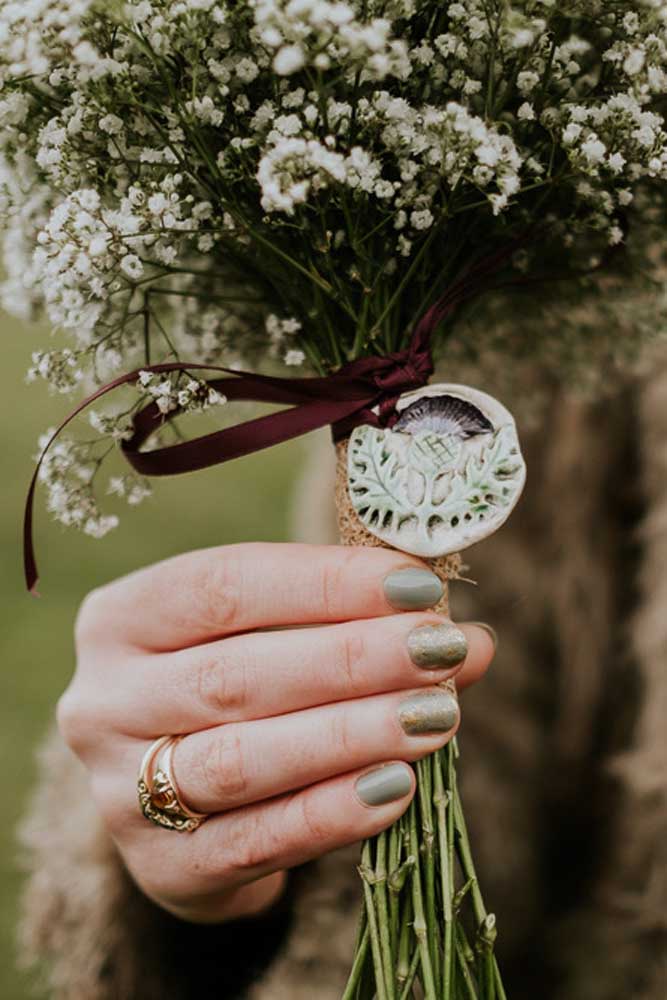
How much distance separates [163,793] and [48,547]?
3.61 metres

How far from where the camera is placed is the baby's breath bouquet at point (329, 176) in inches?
31.5

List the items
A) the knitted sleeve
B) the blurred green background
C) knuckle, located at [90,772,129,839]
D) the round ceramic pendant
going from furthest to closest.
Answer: the blurred green background, the knitted sleeve, knuckle, located at [90,772,129,839], the round ceramic pendant

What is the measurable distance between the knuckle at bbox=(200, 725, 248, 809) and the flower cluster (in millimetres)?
300

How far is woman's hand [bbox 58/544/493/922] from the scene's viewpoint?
983mm

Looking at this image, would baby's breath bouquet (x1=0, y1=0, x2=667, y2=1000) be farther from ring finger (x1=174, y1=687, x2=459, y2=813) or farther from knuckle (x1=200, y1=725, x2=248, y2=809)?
knuckle (x1=200, y1=725, x2=248, y2=809)

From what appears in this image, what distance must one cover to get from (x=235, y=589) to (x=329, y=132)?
0.49 m

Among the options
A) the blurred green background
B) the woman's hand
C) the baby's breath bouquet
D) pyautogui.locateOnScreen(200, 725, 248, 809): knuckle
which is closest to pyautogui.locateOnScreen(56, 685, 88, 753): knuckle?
the woman's hand

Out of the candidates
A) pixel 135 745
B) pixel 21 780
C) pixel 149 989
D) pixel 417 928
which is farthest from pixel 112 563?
pixel 417 928

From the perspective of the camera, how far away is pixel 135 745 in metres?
1.17

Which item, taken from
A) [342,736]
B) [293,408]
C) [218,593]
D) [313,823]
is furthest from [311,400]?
[313,823]

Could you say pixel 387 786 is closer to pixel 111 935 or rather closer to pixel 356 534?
pixel 356 534

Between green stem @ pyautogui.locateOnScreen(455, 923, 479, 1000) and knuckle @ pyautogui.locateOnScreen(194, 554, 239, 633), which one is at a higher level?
knuckle @ pyautogui.locateOnScreen(194, 554, 239, 633)

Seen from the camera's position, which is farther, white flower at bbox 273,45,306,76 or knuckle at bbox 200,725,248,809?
knuckle at bbox 200,725,248,809

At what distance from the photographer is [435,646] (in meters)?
0.97
